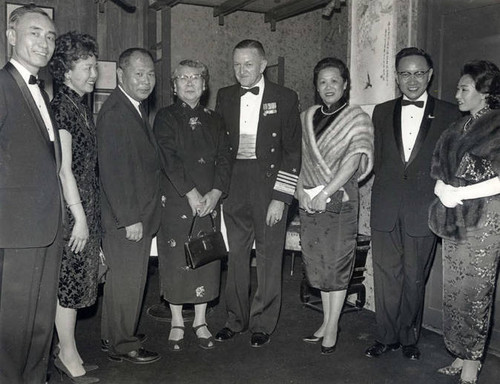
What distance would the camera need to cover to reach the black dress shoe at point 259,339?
11.6 ft

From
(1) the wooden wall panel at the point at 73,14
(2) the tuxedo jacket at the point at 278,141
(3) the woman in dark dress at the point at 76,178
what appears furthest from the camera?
(1) the wooden wall panel at the point at 73,14

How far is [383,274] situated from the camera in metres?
3.41

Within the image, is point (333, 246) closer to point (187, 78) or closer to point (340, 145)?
point (340, 145)

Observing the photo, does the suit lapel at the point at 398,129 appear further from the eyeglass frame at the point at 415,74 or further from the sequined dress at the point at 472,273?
the sequined dress at the point at 472,273

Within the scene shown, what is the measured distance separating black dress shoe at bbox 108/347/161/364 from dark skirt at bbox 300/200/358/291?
1071 mm

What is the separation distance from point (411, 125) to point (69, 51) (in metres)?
1.96

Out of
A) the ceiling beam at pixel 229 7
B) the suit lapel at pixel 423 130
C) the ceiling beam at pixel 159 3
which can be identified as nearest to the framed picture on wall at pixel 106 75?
the ceiling beam at pixel 159 3

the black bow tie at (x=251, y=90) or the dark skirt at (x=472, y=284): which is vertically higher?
the black bow tie at (x=251, y=90)

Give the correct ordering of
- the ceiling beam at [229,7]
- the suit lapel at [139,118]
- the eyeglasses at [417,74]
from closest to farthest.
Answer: the suit lapel at [139,118]
the eyeglasses at [417,74]
the ceiling beam at [229,7]

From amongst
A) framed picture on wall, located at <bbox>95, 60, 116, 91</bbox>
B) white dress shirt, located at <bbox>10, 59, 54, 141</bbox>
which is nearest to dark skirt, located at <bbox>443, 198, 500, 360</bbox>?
white dress shirt, located at <bbox>10, 59, 54, 141</bbox>

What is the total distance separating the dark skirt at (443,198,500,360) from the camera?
279 cm

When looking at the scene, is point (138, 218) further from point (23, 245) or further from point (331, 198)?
point (331, 198)

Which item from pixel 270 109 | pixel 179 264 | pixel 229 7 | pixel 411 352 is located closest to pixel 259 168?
pixel 270 109

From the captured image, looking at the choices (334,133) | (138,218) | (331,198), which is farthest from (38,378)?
(334,133)
